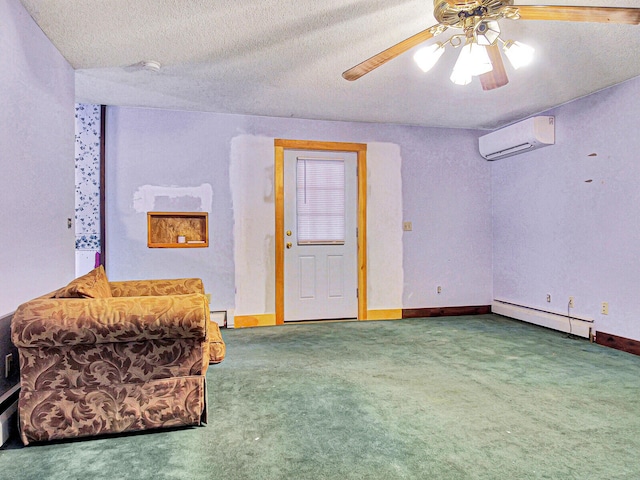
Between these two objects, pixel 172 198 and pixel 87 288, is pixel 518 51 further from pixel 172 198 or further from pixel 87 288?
pixel 172 198

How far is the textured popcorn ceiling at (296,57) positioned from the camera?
2.40 meters

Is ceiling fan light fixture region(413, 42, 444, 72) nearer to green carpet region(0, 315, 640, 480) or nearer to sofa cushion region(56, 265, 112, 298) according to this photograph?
green carpet region(0, 315, 640, 480)

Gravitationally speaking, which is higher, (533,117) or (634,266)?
(533,117)

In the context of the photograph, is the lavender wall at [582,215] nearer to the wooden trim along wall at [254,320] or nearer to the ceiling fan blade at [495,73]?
the ceiling fan blade at [495,73]

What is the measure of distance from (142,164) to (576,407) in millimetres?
4349

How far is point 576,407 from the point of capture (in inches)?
91.8

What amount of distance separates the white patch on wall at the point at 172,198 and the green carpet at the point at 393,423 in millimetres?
1885

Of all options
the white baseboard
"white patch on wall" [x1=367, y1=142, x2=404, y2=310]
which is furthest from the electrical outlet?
"white patch on wall" [x1=367, y1=142, x2=404, y2=310]

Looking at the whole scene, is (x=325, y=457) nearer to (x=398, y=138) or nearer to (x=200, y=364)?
(x=200, y=364)

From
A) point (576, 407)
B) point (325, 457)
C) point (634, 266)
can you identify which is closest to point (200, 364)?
point (325, 457)

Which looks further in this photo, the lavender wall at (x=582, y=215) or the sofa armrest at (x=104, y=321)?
the lavender wall at (x=582, y=215)

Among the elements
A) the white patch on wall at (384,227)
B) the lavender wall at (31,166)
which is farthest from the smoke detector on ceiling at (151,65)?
the white patch on wall at (384,227)

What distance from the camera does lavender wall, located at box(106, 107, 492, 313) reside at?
14.1 ft

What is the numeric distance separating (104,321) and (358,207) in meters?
3.44
